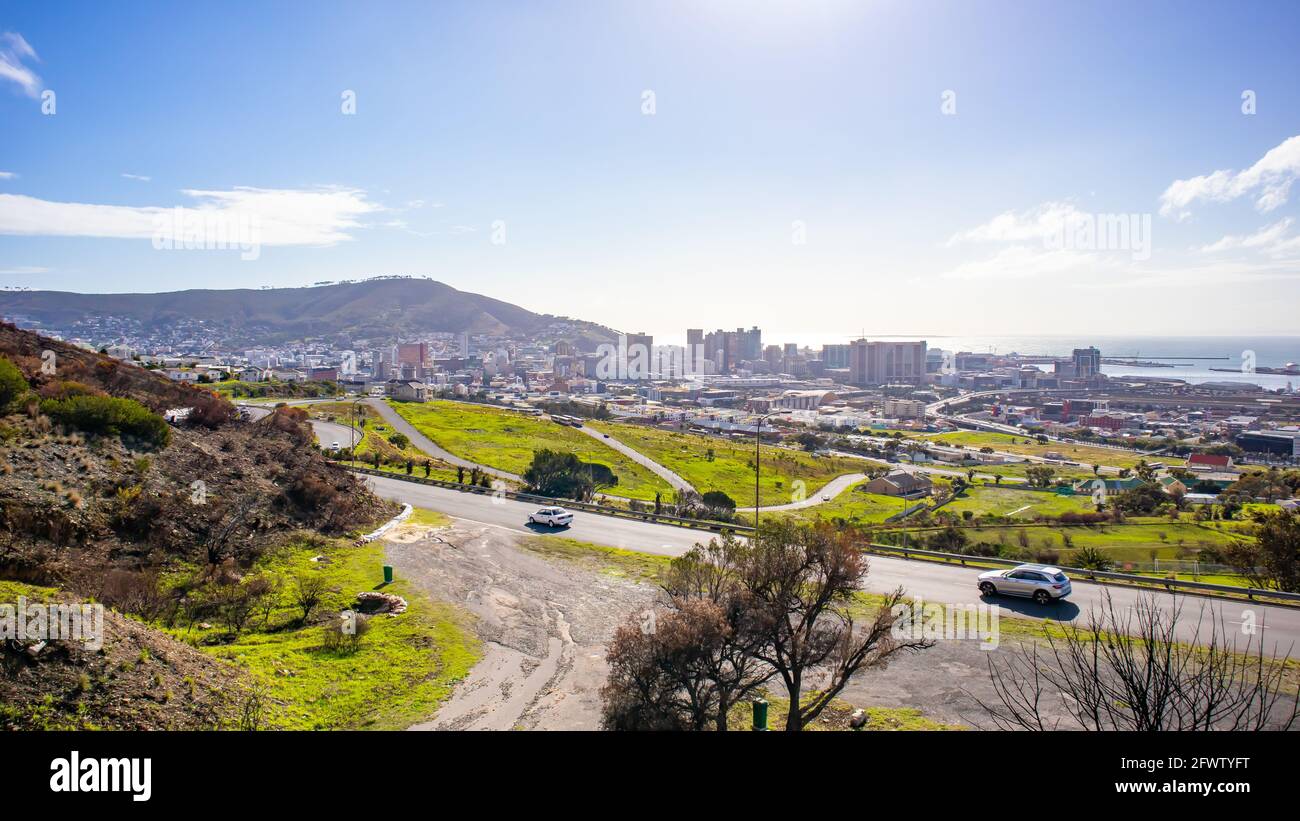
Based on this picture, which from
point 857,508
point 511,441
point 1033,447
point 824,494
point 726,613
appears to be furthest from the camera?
point 1033,447

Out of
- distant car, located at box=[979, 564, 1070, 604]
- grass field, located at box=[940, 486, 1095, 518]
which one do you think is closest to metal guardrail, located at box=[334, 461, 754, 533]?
distant car, located at box=[979, 564, 1070, 604]

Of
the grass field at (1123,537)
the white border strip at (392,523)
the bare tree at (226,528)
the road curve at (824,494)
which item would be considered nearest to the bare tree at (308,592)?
the bare tree at (226,528)

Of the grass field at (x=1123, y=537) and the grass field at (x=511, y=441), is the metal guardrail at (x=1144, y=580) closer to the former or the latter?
the grass field at (x=1123, y=537)

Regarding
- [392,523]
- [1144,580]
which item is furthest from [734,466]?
[1144,580]

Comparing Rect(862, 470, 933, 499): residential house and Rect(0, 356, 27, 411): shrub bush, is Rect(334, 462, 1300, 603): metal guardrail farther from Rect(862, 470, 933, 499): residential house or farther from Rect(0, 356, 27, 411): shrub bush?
Rect(862, 470, 933, 499): residential house

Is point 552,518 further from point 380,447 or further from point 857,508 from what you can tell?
point 857,508
